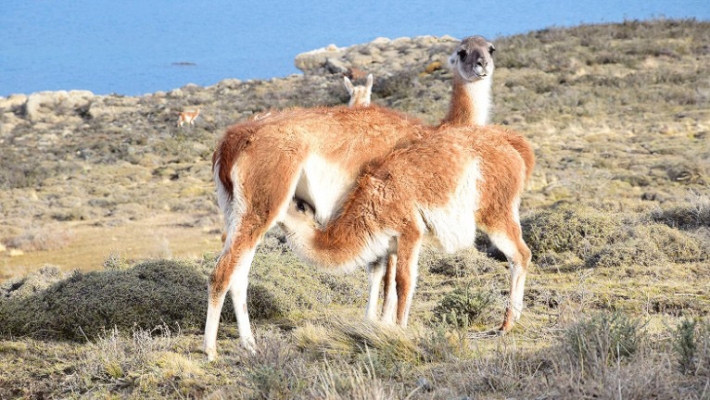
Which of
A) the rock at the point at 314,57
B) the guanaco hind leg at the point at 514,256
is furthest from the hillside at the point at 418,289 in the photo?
the rock at the point at 314,57

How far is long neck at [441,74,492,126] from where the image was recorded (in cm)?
855

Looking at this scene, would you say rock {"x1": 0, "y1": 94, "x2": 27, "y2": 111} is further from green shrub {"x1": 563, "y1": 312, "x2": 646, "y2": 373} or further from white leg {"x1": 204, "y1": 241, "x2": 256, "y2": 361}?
green shrub {"x1": 563, "y1": 312, "x2": 646, "y2": 373}

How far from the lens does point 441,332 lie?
18.5 feet

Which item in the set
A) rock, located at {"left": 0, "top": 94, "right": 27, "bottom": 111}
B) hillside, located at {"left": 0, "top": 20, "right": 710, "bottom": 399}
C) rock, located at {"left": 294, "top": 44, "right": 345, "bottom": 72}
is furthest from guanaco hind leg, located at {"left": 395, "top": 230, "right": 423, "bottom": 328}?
rock, located at {"left": 294, "top": 44, "right": 345, "bottom": 72}

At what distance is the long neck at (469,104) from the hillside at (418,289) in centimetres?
185

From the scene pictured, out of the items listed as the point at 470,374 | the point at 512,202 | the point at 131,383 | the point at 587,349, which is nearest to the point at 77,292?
the point at 131,383

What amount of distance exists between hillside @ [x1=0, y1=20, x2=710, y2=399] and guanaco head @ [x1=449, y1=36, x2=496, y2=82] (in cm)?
235

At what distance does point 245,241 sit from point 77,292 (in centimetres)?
335

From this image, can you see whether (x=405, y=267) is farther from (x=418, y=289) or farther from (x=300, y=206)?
(x=418, y=289)

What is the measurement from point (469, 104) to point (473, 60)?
526 mm

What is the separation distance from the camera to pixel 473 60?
8711mm

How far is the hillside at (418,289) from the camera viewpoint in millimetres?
4957

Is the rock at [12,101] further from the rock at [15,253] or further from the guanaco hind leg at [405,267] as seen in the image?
the guanaco hind leg at [405,267]

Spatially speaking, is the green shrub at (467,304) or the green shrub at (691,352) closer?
the green shrub at (691,352)
